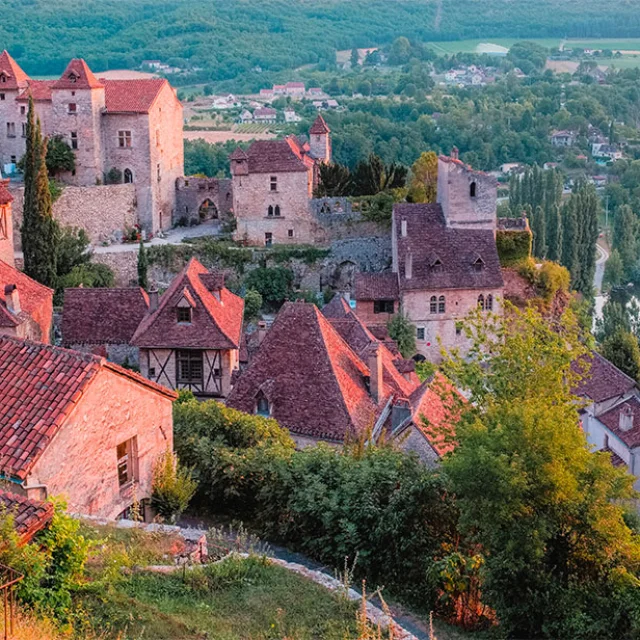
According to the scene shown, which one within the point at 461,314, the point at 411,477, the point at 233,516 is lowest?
the point at 461,314

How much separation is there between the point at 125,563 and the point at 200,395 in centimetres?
2160

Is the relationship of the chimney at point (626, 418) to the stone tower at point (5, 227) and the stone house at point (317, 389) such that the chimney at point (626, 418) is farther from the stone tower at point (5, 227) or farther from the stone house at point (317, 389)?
the stone tower at point (5, 227)

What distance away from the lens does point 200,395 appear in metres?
36.9

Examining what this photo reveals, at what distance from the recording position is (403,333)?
166ft

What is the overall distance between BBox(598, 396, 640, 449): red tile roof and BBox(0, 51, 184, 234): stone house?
25571mm

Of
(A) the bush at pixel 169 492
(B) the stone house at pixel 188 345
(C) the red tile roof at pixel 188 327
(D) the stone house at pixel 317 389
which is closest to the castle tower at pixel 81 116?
(C) the red tile roof at pixel 188 327

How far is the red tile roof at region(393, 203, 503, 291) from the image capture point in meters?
→ 51.3

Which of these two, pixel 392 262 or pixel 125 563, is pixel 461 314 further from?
pixel 125 563

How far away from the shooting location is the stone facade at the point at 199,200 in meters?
60.2

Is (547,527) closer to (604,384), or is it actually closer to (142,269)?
(604,384)

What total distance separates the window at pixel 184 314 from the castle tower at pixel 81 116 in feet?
73.0

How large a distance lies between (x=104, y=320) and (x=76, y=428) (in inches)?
895

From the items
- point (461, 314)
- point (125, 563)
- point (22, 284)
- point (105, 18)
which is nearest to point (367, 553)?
point (125, 563)

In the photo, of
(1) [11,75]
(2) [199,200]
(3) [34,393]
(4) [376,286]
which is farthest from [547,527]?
(1) [11,75]
